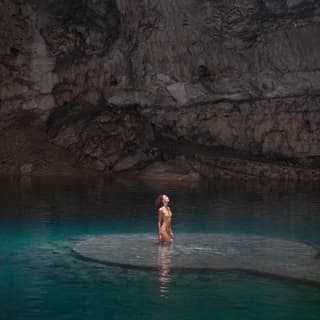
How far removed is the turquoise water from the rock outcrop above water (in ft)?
20.6

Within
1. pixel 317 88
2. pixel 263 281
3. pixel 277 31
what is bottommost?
pixel 263 281

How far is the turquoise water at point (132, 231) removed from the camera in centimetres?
1312

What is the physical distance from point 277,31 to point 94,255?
87.5 ft

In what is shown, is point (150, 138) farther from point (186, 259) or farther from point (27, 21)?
point (186, 259)

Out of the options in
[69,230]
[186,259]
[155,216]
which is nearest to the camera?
[186,259]

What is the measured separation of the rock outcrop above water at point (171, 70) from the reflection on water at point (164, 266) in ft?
70.5

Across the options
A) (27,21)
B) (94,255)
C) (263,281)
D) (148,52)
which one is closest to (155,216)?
(94,255)

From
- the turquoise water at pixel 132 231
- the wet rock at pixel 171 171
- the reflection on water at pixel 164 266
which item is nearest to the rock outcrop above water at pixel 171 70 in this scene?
the wet rock at pixel 171 171

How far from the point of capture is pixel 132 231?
2120 centimetres

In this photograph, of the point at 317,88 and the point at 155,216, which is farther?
the point at 317,88

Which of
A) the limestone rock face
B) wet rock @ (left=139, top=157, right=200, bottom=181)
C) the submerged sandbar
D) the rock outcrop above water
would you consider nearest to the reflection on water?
the submerged sandbar

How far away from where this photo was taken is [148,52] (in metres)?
41.1

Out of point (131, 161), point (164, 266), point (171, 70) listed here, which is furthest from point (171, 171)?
point (164, 266)

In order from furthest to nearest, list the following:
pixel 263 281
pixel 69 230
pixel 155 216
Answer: pixel 155 216
pixel 69 230
pixel 263 281
